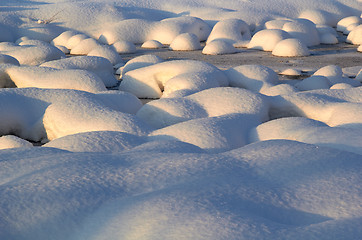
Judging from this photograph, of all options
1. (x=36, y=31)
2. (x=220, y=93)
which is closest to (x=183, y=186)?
(x=220, y=93)

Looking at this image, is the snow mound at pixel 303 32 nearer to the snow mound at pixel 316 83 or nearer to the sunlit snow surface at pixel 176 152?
the sunlit snow surface at pixel 176 152

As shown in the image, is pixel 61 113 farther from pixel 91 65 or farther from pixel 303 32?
pixel 303 32

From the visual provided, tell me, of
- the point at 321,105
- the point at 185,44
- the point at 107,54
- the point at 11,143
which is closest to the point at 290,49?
the point at 185,44

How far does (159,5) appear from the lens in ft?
28.1

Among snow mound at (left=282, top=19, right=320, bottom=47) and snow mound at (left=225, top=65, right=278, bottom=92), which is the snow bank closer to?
Result: snow mound at (left=225, top=65, right=278, bottom=92)

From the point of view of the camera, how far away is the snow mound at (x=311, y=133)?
2.01 meters

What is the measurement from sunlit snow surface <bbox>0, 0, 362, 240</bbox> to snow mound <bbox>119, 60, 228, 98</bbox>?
0.5 inches

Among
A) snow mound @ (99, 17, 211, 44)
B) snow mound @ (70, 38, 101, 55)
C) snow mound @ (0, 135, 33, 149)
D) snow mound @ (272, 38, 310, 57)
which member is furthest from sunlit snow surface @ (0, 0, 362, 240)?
snow mound @ (99, 17, 211, 44)

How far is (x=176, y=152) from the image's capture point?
1.80m

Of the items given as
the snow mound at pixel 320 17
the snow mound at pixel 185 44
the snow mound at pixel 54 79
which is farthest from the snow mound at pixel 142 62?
the snow mound at pixel 320 17

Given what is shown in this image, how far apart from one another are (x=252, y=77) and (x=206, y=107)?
1270mm

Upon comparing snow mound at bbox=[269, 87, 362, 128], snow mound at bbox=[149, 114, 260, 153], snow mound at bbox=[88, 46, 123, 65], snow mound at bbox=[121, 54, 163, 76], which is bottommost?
snow mound at bbox=[88, 46, 123, 65]

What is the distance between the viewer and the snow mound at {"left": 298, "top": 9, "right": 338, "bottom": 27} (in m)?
8.29

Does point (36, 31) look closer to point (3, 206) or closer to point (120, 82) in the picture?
point (120, 82)
